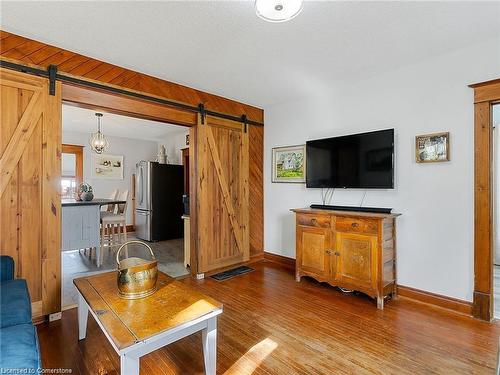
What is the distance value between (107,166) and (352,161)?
234 inches

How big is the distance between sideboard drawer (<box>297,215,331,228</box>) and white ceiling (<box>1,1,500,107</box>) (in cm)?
166

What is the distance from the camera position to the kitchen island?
153 inches

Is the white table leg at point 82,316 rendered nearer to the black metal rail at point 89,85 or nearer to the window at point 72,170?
the black metal rail at point 89,85

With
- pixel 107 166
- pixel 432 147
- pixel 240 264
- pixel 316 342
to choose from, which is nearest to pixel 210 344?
pixel 316 342

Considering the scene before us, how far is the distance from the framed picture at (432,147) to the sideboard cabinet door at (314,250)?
4.11 feet

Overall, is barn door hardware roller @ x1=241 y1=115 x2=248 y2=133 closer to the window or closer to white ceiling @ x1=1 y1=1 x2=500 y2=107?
white ceiling @ x1=1 y1=1 x2=500 y2=107

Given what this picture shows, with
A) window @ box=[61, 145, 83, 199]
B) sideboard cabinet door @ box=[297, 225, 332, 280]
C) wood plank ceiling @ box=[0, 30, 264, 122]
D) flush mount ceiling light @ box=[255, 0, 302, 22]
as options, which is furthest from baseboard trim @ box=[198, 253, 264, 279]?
window @ box=[61, 145, 83, 199]

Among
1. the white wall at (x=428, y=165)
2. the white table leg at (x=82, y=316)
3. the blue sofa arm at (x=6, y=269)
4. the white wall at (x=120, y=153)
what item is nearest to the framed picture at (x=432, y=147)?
the white wall at (x=428, y=165)

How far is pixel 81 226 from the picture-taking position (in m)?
4.01

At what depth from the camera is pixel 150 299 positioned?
1.77 meters

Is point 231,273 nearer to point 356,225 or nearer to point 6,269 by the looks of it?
point 356,225

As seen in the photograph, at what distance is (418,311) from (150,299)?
8.19 ft

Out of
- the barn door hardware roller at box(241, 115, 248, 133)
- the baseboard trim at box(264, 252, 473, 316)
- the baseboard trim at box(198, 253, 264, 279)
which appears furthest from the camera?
the barn door hardware roller at box(241, 115, 248, 133)

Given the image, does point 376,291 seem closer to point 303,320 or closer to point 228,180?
point 303,320
